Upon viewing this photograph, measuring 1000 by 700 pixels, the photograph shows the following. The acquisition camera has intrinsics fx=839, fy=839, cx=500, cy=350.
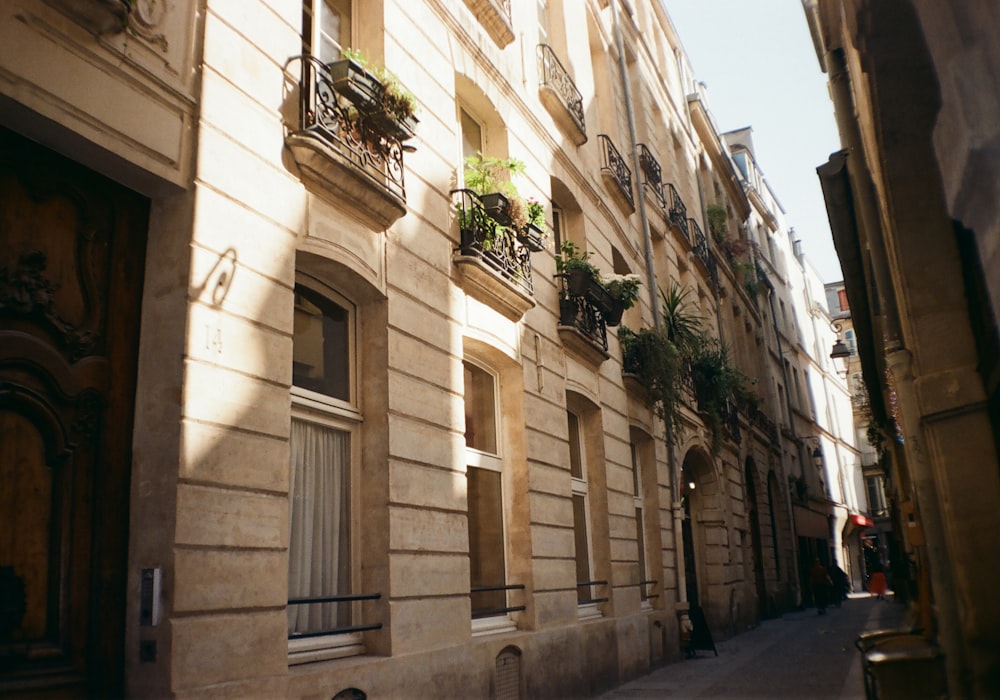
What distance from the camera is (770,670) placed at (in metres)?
11.9

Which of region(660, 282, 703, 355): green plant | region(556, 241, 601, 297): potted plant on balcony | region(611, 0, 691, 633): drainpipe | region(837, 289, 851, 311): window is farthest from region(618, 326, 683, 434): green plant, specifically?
region(837, 289, 851, 311): window

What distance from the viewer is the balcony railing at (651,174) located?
17000 mm

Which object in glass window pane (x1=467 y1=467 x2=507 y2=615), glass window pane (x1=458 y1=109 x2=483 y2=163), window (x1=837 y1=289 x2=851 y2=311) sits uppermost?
window (x1=837 y1=289 x2=851 y2=311)

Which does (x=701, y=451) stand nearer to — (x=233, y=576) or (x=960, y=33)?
(x=233, y=576)

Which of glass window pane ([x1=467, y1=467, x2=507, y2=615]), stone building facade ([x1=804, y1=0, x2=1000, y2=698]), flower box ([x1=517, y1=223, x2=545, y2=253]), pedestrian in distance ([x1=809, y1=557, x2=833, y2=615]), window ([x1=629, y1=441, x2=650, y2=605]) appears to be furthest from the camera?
pedestrian in distance ([x1=809, y1=557, x2=833, y2=615])

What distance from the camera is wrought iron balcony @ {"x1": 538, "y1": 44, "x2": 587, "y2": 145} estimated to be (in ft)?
39.0

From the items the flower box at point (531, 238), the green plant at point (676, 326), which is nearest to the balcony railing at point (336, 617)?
the flower box at point (531, 238)

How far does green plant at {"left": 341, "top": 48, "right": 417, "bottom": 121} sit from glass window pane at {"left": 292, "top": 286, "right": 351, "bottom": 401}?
1717 mm

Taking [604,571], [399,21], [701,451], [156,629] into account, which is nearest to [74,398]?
[156,629]

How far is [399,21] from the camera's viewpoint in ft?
26.2

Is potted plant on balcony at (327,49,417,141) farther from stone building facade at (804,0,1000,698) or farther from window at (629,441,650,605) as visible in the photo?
window at (629,441,650,605)

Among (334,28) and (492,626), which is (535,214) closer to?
(334,28)

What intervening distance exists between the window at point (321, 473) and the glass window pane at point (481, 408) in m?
2.37

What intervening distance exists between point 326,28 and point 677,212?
1273 cm
